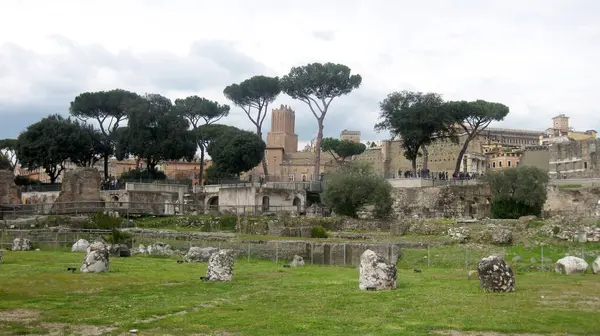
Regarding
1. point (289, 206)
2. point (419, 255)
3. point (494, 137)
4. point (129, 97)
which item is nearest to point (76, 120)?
point (129, 97)

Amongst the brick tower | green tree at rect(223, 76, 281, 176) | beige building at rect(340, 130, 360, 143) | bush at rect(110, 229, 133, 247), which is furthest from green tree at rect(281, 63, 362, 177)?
beige building at rect(340, 130, 360, 143)

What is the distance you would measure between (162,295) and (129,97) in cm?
6012

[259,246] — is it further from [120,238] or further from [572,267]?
[572,267]

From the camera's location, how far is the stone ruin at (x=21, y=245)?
1011 inches

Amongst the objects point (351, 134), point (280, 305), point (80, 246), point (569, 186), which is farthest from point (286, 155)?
point (280, 305)

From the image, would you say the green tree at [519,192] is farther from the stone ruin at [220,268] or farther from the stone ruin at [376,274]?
the stone ruin at [220,268]

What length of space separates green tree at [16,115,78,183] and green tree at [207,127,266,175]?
599 inches

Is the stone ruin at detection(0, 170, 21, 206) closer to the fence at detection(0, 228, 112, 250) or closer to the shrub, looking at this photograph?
the shrub

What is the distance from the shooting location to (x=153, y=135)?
A: 63156 millimetres

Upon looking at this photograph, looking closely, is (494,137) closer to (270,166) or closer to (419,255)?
(270,166)

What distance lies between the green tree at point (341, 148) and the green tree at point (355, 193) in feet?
190

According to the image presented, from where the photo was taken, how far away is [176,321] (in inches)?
371

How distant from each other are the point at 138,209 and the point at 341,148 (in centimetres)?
6189

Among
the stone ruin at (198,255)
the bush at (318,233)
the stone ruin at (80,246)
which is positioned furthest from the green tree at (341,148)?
the stone ruin at (198,255)
